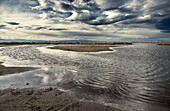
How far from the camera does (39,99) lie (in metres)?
5.35

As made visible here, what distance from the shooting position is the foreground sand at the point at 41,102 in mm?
4602

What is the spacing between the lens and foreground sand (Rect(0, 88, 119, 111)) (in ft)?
15.1

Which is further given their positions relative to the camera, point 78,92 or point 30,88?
point 30,88

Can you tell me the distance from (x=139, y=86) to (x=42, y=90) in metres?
6.17

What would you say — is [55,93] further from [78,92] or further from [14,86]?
[14,86]

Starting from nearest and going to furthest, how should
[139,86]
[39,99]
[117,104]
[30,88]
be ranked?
1. [117,104]
2. [39,99]
3. [30,88]
4. [139,86]

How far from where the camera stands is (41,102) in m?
5.08

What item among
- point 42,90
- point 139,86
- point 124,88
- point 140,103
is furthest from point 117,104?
point 42,90

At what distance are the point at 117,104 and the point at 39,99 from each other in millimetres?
3803

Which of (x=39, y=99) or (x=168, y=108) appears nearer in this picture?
(x=168, y=108)

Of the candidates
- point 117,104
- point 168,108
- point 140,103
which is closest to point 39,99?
point 117,104

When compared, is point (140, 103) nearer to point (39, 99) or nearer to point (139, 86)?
point (139, 86)

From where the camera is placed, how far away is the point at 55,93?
6.02 m

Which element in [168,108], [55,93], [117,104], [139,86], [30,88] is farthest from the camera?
[139,86]
